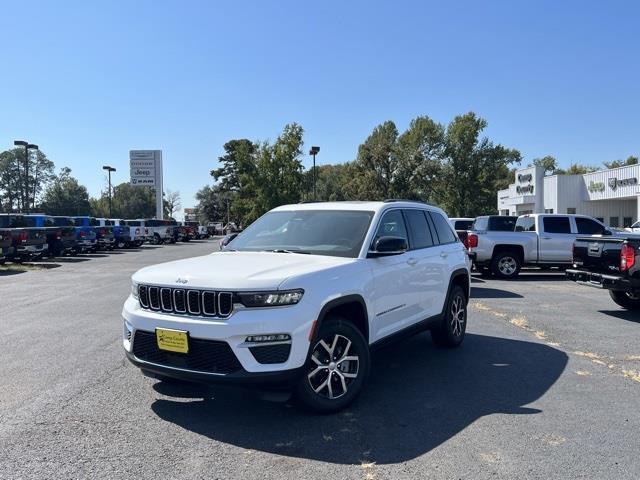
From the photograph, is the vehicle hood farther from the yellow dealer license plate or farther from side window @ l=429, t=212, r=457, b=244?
→ side window @ l=429, t=212, r=457, b=244

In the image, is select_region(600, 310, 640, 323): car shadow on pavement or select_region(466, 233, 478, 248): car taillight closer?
select_region(600, 310, 640, 323): car shadow on pavement

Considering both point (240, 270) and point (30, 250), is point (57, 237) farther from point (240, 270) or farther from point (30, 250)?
point (240, 270)

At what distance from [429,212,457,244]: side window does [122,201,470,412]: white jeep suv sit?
970 mm

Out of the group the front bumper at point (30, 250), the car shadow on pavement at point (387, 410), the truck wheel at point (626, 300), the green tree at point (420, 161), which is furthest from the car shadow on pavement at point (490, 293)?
the green tree at point (420, 161)

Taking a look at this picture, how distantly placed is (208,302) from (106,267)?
17372 mm

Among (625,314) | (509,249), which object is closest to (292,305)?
(625,314)

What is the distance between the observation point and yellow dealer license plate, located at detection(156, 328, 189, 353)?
4.36 m

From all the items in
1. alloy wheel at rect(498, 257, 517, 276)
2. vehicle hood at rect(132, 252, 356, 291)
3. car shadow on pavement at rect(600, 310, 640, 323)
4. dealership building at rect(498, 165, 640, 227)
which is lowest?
car shadow on pavement at rect(600, 310, 640, 323)

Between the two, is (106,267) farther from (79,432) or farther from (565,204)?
(565,204)

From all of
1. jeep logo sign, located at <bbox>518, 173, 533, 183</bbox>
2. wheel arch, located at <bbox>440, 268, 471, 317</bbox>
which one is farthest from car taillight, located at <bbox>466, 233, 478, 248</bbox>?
jeep logo sign, located at <bbox>518, 173, 533, 183</bbox>

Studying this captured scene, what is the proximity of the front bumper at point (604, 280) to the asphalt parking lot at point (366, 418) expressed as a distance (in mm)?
1225

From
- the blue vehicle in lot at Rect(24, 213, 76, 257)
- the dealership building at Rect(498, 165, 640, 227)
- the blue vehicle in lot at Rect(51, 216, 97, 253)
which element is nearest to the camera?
the blue vehicle in lot at Rect(24, 213, 76, 257)

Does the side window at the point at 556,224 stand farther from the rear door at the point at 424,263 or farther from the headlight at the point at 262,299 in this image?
the headlight at the point at 262,299

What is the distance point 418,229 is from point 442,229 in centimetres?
83
